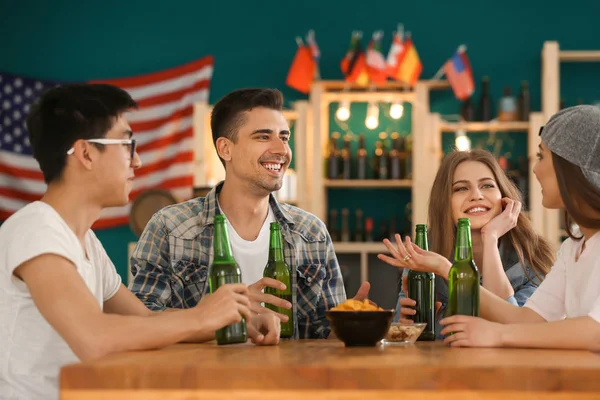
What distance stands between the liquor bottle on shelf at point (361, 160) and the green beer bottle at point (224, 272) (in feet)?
14.7

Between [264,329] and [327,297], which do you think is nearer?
[264,329]

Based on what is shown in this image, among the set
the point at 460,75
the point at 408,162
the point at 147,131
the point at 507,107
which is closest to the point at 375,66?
the point at 460,75

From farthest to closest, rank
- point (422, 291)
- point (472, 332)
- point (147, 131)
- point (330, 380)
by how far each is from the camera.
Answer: point (147, 131) → point (422, 291) → point (472, 332) → point (330, 380)

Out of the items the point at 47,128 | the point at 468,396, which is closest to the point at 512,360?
the point at 468,396

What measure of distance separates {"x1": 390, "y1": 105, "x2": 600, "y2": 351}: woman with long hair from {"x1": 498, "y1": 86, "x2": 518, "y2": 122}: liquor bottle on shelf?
4323mm

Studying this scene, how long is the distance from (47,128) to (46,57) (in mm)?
5434

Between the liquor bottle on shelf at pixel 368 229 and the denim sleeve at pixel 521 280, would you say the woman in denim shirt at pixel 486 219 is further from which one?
the liquor bottle on shelf at pixel 368 229

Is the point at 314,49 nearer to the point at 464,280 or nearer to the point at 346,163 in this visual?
the point at 346,163

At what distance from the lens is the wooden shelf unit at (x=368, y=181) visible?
20.5 feet

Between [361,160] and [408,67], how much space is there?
787mm

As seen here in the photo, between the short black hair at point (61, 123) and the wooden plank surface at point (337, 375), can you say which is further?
the short black hair at point (61, 123)

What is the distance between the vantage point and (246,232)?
9.36ft

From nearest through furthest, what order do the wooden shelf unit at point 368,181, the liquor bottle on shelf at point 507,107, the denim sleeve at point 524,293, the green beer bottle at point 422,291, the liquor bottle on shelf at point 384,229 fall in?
the green beer bottle at point 422,291 → the denim sleeve at point 524,293 → the wooden shelf unit at point 368,181 → the liquor bottle on shelf at point 507,107 → the liquor bottle on shelf at point 384,229

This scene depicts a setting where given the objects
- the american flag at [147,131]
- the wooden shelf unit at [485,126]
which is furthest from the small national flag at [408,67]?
the american flag at [147,131]
